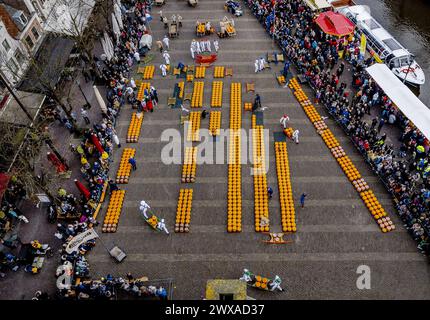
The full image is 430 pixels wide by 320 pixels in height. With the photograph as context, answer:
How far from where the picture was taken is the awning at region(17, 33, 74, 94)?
36.3 meters

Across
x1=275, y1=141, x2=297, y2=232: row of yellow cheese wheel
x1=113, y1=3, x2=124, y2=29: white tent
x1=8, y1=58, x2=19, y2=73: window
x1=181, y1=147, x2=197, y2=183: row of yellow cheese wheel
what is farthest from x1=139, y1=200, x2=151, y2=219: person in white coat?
x1=113, y1=3, x2=124, y2=29: white tent

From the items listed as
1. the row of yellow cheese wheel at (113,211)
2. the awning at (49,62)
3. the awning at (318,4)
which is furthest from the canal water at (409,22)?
the awning at (49,62)

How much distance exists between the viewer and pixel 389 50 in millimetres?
40250

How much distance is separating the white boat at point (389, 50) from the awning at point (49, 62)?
33.4m

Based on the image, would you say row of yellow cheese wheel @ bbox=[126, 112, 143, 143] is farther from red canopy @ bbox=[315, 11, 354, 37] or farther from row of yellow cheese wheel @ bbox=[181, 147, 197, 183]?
red canopy @ bbox=[315, 11, 354, 37]

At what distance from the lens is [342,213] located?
2795 centimetres

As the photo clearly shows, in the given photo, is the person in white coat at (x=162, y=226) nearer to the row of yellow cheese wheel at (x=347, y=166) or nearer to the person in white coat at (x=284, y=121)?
the person in white coat at (x=284, y=121)

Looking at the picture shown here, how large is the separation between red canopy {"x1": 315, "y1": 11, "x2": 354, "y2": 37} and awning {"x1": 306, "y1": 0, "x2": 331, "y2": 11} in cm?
456

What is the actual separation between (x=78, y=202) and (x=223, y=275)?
1322cm

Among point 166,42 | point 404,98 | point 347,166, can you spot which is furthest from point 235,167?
point 166,42

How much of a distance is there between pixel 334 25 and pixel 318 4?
7.30 m

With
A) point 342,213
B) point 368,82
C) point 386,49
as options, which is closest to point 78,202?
point 342,213

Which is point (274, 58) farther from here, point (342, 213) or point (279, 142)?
point (342, 213)

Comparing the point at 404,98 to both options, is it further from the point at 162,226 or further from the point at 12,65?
the point at 12,65
